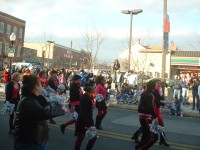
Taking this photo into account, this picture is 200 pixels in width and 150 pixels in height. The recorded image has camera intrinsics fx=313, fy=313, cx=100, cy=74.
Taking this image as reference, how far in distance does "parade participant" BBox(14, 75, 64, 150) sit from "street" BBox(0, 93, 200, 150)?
3.10 meters

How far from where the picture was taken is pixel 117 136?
8.62m

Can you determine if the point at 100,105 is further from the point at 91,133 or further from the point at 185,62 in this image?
the point at 185,62

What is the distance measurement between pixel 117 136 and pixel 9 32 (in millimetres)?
47987

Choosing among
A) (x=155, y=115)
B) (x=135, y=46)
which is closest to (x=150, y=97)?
(x=155, y=115)

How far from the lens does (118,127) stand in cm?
1014

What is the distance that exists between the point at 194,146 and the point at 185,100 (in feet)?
33.5

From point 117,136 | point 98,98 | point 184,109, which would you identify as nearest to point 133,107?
point 184,109

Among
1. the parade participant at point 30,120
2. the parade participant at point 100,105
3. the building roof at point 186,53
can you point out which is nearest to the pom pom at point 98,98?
the parade participant at point 100,105

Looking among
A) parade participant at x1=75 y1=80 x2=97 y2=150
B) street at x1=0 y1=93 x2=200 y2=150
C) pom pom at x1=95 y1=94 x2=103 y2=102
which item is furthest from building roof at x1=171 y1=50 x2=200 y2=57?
parade participant at x1=75 y1=80 x2=97 y2=150

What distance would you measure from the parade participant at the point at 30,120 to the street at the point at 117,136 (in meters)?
3.10

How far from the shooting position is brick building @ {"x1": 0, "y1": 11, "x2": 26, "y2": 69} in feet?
166

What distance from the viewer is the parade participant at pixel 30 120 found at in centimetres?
395

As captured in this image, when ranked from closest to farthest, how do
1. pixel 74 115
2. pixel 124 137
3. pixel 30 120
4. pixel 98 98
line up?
pixel 30 120, pixel 74 115, pixel 124 137, pixel 98 98

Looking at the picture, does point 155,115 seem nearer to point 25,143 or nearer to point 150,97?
point 150,97
